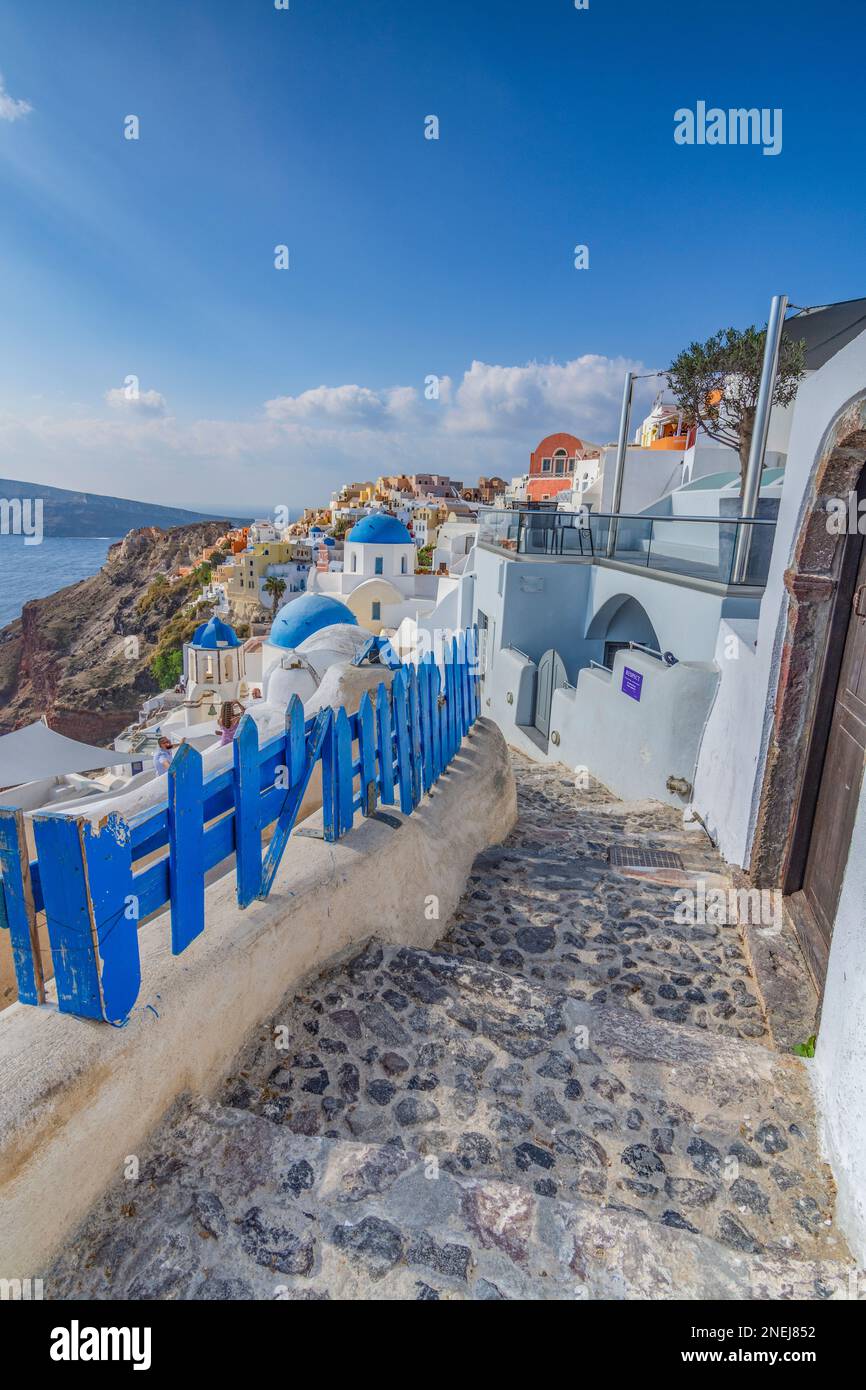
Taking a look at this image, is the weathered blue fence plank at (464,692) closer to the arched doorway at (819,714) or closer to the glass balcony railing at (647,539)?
the arched doorway at (819,714)

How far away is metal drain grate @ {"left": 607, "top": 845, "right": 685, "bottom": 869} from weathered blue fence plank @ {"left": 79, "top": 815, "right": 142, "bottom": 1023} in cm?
414

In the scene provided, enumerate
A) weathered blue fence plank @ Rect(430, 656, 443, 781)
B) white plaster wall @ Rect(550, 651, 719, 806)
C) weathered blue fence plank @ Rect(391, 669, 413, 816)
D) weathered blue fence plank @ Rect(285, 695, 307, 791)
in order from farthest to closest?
1. white plaster wall @ Rect(550, 651, 719, 806)
2. weathered blue fence plank @ Rect(430, 656, 443, 781)
3. weathered blue fence plank @ Rect(391, 669, 413, 816)
4. weathered blue fence plank @ Rect(285, 695, 307, 791)

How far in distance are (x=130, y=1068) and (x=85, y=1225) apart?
38cm

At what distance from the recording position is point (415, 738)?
4.68 metres

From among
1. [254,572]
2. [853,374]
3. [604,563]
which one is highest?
[853,374]

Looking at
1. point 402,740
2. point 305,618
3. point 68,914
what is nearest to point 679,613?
point 402,740

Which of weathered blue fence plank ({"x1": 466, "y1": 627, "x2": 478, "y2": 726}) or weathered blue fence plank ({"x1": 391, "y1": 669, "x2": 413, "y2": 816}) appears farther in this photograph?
weathered blue fence plank ({"x1": 466, "y1": 627, "x2": 478, "y2": 726})

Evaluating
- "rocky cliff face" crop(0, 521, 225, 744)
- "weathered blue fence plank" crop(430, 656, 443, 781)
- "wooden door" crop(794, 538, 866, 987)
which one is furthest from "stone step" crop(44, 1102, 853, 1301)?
"rocky cliff face" crop(0, 521, 225, 744)

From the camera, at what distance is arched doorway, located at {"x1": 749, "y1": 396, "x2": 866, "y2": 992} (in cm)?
373

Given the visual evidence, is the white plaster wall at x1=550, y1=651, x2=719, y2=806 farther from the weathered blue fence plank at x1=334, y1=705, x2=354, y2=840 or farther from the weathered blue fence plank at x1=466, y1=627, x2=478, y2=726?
the weathered blue fence plank at x1=334, y1=705, x2=354, y2=840

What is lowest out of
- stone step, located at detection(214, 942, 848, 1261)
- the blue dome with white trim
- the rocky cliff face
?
the rocky cliff face

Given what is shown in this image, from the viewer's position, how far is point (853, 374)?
141 inches
